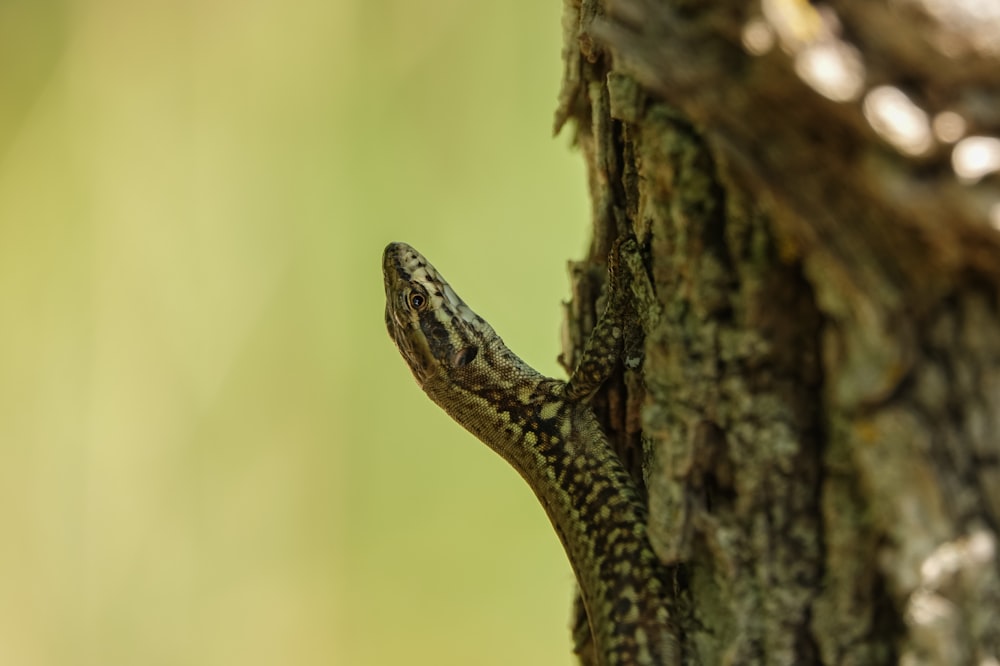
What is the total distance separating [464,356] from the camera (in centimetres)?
366

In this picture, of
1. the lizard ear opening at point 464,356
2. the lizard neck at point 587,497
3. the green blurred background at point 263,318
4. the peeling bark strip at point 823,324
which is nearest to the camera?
the peeling bark strip at point 823,324

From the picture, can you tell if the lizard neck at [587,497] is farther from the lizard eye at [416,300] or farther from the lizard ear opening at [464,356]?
the lizard eye at [416,300]

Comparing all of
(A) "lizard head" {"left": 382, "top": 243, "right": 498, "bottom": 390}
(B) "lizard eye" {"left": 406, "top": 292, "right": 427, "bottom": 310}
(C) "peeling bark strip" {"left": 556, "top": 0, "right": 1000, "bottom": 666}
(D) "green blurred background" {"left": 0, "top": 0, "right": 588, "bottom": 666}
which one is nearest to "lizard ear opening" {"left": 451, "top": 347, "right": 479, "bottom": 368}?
(A) "lizard head" {"left": 382, "top": 243, "right": 498, "bottom": 390}

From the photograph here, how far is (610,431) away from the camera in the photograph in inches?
120

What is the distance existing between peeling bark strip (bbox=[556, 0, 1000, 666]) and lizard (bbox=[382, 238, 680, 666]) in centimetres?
36

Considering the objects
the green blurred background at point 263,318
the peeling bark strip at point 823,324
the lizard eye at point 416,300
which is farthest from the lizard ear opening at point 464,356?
the green blurred background at point 263,318

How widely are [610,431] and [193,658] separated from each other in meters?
4.20

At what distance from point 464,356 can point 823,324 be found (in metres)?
1.96

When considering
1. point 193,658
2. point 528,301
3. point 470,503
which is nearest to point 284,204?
point 528,301

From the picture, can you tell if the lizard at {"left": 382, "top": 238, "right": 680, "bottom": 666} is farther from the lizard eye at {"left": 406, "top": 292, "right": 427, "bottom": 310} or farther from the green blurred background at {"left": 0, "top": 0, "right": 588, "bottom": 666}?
the green blurred background at {"left": 0, "top": 0, "right": 588, "bottom": 666}

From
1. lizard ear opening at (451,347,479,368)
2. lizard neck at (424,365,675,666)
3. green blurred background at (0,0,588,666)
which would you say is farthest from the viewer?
green blurred background at (0,0,588,666)

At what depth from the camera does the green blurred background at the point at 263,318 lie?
618 cm

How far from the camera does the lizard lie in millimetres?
2521

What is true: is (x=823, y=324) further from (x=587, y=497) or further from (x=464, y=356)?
(x=464, y=356)
